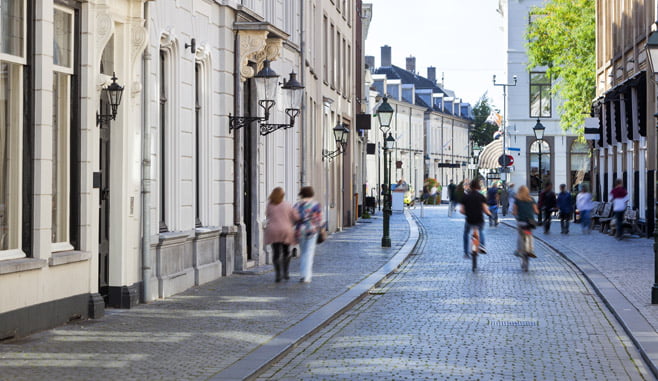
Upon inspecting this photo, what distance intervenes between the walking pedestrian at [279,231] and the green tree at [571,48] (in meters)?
31.2

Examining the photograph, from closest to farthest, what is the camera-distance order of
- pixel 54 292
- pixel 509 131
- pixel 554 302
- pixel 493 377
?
pixel 493 377 → pixel 54 292 → pixel 554 302 → pixel 509 131

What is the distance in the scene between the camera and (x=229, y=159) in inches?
790

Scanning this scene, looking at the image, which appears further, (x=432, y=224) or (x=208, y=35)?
(x=432, y=224)

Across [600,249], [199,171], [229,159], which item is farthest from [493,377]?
[600,249]

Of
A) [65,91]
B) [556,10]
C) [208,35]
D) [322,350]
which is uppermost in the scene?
[556,10]

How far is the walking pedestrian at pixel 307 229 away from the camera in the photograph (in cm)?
1845

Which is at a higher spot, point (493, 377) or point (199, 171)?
point (199, 171)

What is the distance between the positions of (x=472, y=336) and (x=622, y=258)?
42.5ft

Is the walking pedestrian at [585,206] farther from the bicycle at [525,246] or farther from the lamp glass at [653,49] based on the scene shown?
the lamp glass at [653,49]

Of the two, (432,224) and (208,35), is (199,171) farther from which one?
(432,224)

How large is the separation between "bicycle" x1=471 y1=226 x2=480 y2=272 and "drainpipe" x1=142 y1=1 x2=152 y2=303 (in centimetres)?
750

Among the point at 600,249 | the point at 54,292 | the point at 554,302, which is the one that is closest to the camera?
the point at 54,292

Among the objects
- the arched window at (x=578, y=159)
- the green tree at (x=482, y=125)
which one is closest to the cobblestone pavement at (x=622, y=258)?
the arched window at (x=578, y=159)

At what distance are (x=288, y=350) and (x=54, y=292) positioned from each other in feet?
9.30
